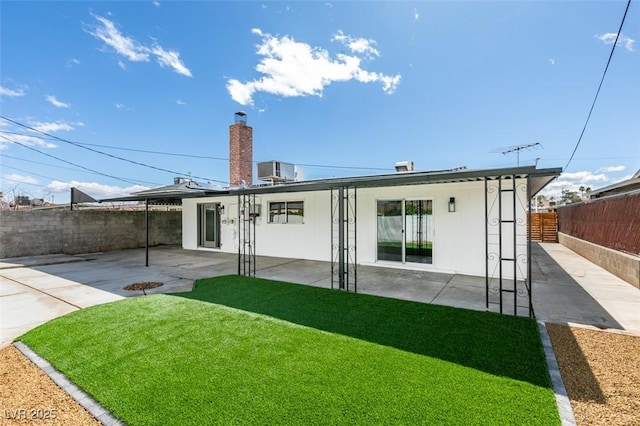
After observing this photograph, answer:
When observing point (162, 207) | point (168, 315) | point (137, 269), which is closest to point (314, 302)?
point (168, 315)

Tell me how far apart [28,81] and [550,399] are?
1772cm

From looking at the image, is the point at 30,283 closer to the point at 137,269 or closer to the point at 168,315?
the point at 137,269

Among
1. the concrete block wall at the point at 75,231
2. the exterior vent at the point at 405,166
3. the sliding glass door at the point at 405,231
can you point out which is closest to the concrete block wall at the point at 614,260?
the sliding glass door at the point at 405,231

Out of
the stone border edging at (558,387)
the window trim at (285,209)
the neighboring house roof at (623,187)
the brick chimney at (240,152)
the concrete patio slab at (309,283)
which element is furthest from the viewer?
the brick chimney at (240,152)

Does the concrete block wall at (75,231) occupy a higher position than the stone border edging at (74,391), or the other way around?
the concrete block wall at (75,231)

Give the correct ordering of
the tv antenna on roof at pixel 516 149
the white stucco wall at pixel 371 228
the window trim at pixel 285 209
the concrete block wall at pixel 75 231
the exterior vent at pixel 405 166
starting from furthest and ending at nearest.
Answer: the concrete block wall at pixel 75 231 < the window trim at pixel 285 209 < the exterior vent at pixel 405 166 < the tv antenna on roof at pixel 516 149 < the white stucco wall at pixel 371 228

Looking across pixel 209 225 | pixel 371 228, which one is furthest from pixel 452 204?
pixel 209 225

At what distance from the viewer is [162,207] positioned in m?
17.6

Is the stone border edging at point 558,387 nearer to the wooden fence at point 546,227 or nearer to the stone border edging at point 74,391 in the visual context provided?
the stone border edging at point 74,391

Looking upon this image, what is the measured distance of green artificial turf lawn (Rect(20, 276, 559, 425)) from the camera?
226 centimetres

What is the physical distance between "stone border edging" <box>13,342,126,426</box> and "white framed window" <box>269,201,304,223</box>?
24.9 ft

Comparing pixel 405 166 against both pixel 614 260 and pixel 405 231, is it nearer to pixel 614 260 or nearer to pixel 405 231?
pixel 405 231

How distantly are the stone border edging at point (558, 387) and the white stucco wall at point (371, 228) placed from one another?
13.1ft

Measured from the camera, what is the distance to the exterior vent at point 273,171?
436 inches
